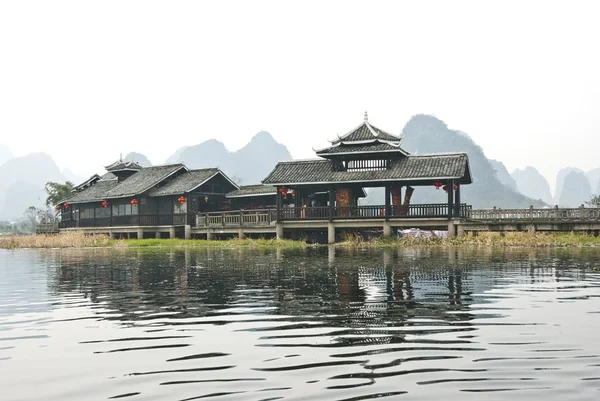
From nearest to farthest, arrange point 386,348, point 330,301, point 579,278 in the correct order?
point 386,348 → point 330,301 → point 579,278

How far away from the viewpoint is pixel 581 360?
20.9 feet

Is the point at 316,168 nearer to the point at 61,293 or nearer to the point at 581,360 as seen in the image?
the point at 61,293

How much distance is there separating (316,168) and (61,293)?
2710cm

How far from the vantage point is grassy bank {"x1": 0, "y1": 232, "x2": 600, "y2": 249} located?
101 feet

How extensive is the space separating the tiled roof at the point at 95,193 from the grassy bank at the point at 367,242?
966 centimetres

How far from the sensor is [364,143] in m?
38.0

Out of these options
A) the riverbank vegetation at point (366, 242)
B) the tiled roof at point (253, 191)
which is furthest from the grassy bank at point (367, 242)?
the tiled roof at point (253, 191)

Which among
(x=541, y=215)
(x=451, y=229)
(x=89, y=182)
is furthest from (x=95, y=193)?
(x=541, y=215)

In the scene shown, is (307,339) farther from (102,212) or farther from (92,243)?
(102,212)

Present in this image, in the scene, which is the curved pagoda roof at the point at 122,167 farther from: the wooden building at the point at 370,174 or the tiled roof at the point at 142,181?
the wooden building at the point at 370,174

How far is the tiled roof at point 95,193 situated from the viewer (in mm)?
52500

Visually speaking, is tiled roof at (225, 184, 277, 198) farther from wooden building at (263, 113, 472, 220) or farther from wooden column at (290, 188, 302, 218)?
wooden building at (263, 113, 472, 220)

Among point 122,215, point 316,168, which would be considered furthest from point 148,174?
point 316,168

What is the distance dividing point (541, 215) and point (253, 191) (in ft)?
72.2
